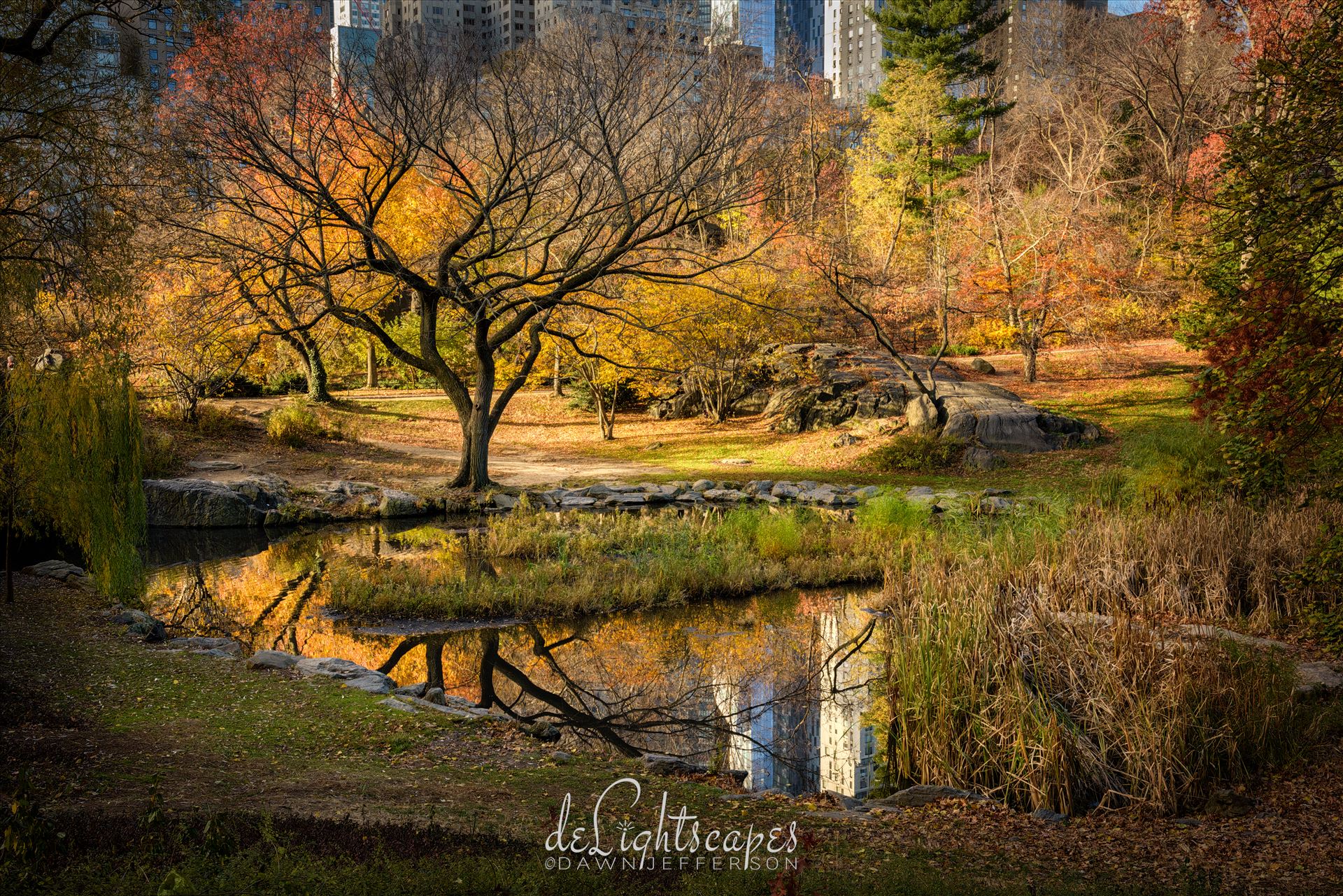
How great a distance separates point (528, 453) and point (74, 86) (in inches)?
575

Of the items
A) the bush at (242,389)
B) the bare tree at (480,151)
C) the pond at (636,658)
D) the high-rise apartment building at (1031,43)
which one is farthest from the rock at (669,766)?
the high-rise apartment building at (1031,43)

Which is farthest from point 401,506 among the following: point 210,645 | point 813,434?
point 813,434

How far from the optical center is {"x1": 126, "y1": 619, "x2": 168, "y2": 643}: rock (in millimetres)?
8086

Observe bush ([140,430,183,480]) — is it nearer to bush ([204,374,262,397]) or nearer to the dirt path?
the dirt path

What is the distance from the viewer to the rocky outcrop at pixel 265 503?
48.8 ft

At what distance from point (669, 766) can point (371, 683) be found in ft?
7.95

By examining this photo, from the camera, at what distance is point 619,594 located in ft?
34.6

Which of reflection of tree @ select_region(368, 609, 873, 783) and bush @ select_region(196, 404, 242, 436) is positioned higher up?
bush @ select_region(196, 404, 242, 436)

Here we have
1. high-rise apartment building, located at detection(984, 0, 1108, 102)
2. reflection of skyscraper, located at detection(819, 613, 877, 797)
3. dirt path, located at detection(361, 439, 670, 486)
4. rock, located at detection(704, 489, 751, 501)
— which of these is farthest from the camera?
high-rise apartment building, located at detection(984, 0, 1108, 102)

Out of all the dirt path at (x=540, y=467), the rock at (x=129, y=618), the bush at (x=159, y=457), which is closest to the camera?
the rock at (x=129, y=618)

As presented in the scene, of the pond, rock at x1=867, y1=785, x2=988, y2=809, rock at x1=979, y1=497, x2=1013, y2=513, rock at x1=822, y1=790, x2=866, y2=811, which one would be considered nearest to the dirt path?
the pond

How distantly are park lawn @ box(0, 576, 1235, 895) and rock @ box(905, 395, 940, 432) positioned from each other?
14.1m

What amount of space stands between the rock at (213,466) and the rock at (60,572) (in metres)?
6.65

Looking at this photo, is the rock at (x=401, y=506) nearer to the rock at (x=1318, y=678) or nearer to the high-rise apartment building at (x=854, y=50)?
the rock at (x=1318, y=678)
